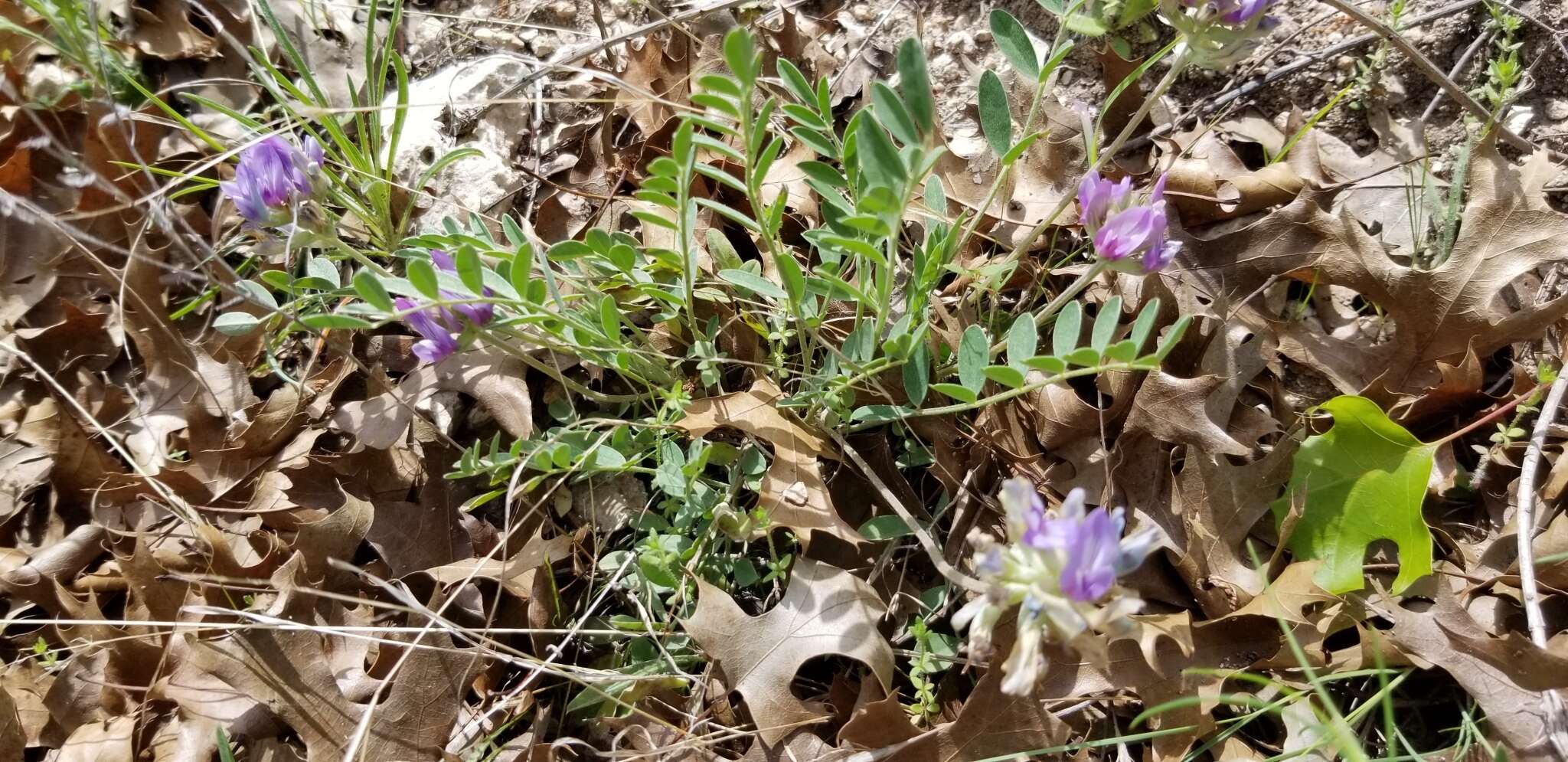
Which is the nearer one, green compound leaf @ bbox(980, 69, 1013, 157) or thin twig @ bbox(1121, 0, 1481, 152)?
green compound leaf @ bbox(980, 69, 1013, 157)

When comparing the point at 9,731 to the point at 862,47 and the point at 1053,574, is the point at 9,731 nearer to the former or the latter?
the point at 1053,574

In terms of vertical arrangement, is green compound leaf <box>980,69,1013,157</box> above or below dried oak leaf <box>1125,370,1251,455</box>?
above

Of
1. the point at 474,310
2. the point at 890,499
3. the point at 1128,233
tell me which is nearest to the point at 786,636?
the point at 890,499

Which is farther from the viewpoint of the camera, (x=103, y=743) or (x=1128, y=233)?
(x=103, y=743)

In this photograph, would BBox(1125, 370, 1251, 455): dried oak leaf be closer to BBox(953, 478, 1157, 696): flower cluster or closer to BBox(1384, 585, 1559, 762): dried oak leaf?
BBox(1384, 585, 1559, 762): dried oak leaf

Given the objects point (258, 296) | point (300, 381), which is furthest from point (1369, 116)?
point (300, 381)

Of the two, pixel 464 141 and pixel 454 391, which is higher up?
pixel 464 141

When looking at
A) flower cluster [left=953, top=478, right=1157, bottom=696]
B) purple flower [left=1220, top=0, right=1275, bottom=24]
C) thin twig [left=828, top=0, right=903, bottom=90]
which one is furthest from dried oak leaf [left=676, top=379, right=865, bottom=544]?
purple flower [left=1220, top=0, right=1275, bottom=24]

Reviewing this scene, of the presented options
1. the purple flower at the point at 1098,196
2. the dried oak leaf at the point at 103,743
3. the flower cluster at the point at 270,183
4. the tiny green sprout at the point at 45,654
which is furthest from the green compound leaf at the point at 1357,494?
the tiny green sprout at the point at 45,654
